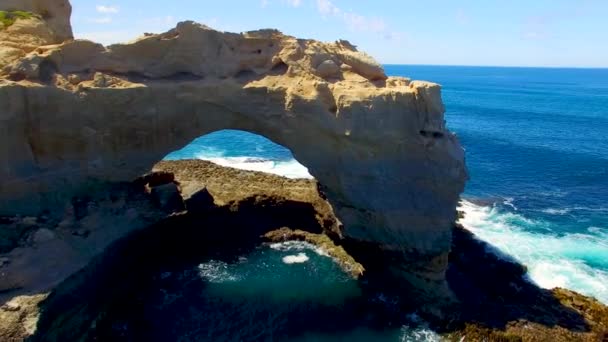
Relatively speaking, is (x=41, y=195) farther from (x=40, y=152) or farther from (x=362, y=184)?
(x=362, y=184)

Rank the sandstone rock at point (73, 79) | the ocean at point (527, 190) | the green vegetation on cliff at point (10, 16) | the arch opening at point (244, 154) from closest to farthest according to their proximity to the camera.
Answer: the sandstone rock at point (73, 79), the green vegetation on cliff at point (10, 16), the ocean at point (527, 190), the arch opening at point (244, 154)

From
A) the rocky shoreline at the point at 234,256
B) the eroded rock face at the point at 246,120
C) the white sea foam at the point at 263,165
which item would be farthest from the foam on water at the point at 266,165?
the eroded rock face at the point at 246,120

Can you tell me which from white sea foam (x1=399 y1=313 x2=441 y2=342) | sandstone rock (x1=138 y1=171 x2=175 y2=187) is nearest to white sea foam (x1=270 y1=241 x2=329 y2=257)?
sandstone rock (x1=138 y1=171 x2=175 y2=187)

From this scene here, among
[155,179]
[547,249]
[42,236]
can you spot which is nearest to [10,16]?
[155,179]

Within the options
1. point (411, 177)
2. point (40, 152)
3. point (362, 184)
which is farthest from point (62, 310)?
point (411, 177)

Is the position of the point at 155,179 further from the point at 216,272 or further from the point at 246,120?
the point at 246,120

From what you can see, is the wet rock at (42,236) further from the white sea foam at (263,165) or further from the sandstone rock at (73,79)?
the white sea foam at (263,165)

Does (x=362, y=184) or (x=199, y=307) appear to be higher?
(x=362, y=184)
